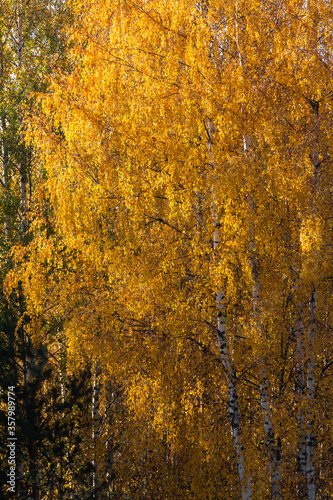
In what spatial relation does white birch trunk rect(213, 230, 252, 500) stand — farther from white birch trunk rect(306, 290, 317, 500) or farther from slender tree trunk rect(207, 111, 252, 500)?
white birch trunk rect(306, 290, 317, 500)

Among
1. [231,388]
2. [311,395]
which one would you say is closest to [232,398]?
[231,388]

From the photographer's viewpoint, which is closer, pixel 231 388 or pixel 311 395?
pixel 231 388

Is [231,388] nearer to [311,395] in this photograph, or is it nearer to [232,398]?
[232,398]

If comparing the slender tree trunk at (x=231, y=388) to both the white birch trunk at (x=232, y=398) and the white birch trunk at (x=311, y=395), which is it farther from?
the white birch trunk at (x=311, y=395)

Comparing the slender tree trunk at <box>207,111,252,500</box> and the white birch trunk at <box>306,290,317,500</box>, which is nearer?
the slender tree trunk at <box>207,111,252,500</box>

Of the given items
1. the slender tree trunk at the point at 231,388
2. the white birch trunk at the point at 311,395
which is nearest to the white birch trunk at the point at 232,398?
the slender tree trunk at the point at 231,388

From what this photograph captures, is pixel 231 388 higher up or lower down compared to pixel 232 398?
higher up

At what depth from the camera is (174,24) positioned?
26.2 feet

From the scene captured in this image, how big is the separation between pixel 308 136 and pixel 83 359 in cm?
527

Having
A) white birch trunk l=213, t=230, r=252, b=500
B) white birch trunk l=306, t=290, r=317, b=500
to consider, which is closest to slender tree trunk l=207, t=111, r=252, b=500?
white birch trunk l=213, t=230, r=252, b=500

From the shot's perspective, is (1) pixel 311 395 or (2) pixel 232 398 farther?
(1) pixel 311 395

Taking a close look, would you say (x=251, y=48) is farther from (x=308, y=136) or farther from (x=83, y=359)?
(x=83, y=359)

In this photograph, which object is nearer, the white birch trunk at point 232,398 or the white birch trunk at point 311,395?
the white birch trunk at point 232,398

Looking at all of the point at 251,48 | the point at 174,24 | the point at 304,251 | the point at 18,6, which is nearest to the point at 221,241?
the point at 304,251
